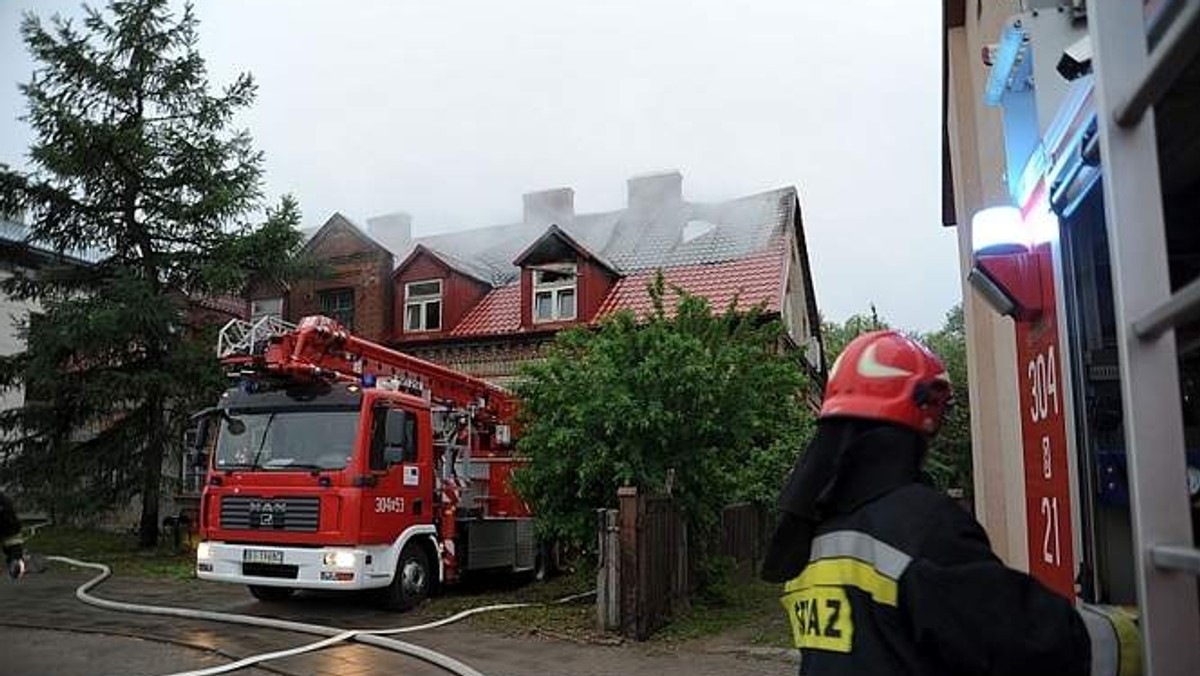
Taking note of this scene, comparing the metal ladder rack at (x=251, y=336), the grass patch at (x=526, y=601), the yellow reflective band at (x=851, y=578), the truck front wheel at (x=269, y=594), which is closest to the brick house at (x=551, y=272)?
the grass patch at (x=526, y=601)

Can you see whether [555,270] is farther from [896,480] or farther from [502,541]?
[896,480]

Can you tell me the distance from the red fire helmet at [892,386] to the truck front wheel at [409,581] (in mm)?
8920

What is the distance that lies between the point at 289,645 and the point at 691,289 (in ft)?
42.3

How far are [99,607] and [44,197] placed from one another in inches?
376

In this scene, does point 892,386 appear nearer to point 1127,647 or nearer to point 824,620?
point 824,620

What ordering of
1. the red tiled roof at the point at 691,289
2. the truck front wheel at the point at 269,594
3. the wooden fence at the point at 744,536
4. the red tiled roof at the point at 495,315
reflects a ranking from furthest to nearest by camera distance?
the red tiled roof at the point at 495,315, the red tiled roof at the point at 691,289, the wooden fence at the point at 744,536, the truck front wheel at the point at 269,594

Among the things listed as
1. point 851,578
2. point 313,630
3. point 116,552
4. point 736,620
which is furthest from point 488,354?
point 851,578

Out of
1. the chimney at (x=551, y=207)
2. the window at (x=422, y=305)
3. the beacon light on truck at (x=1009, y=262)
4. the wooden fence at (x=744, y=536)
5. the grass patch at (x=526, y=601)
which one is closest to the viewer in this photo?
the beacon light on truck at (x=1009, y=262)

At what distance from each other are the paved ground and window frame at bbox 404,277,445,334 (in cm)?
1127

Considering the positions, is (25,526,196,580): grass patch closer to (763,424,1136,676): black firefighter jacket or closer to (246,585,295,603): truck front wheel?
(246,585,295,603): truck front wheel

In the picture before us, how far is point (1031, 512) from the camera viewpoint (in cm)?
276

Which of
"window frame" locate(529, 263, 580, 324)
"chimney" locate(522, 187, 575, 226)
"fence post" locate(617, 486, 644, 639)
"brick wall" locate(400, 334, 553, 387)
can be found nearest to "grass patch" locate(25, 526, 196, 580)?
"brick wall" locate(400, 334, 553, 387)

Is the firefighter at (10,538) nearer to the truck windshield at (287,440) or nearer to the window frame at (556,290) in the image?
the truck windshield at (287,440)

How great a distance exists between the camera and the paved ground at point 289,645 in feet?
24.5
